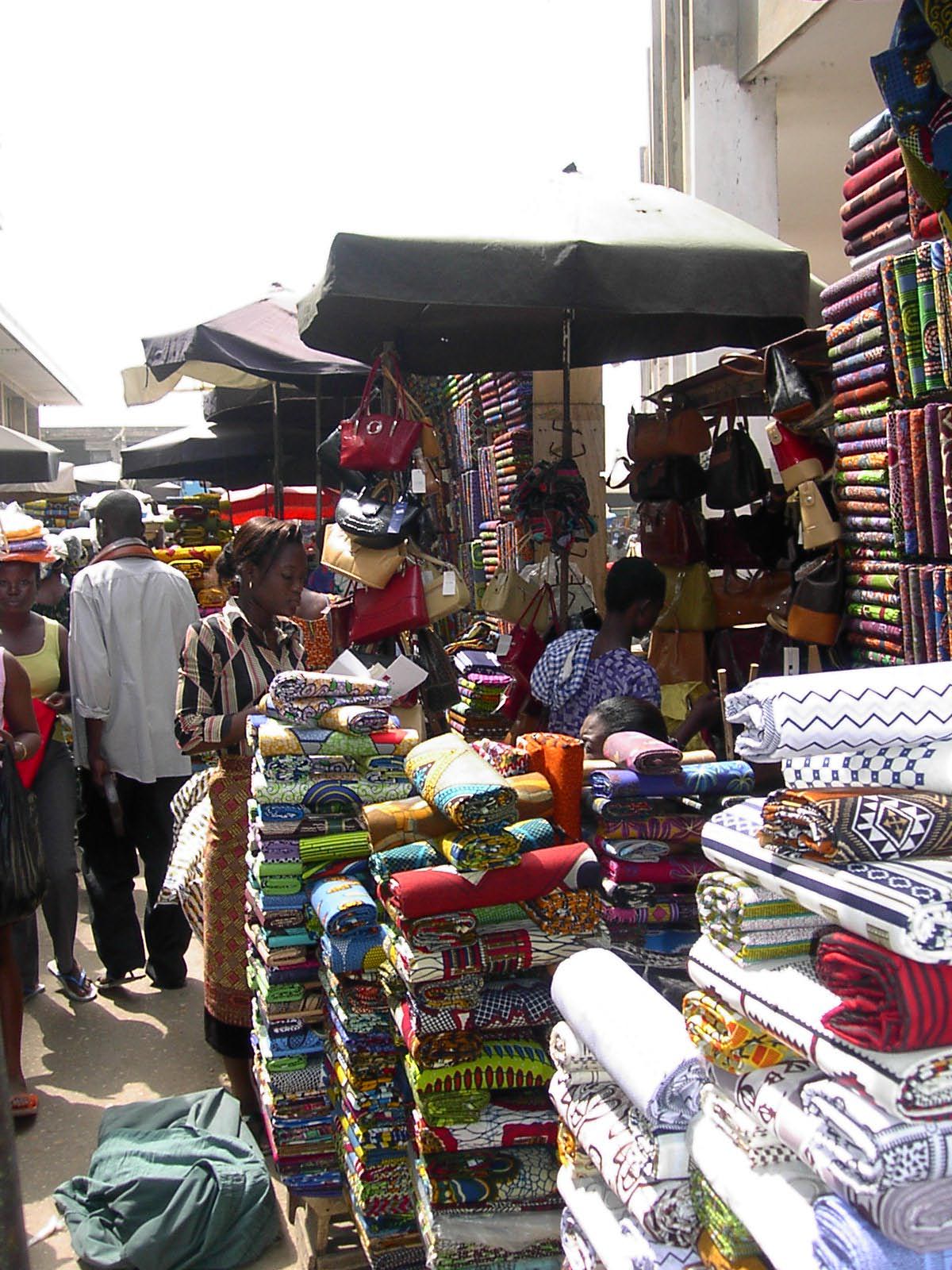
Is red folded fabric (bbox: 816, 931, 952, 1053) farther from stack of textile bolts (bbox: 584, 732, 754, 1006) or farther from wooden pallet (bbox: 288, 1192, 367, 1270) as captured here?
wooden pallet (bbox: 288, 1192, 367, 1270)

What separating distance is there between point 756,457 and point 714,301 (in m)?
1.51

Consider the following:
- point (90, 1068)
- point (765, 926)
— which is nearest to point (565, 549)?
point (90, 1068)

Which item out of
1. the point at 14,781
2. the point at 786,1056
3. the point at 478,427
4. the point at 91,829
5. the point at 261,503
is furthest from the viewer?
the point at 261,503

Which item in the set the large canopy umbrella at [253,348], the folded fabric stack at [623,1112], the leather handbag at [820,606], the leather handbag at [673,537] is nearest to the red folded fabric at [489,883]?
the folded fabric stack at [623,1112]

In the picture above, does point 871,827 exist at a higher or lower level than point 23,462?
lower

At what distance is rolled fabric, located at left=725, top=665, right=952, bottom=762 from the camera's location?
1.44 m

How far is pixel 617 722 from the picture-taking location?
2840 mm

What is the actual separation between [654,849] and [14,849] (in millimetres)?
2214

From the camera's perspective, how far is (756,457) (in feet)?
17.1

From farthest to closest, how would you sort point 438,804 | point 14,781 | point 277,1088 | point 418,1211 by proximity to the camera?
point 14,781
point 277,1088
point 418,1211
point 438,804

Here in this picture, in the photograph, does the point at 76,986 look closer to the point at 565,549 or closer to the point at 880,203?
the point at 565,549

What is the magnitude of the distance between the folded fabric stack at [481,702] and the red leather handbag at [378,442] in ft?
3.74

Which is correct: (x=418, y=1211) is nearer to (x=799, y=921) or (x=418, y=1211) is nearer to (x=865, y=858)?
(x=799, y=921)

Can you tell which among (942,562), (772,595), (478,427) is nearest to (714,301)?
(942,562)
